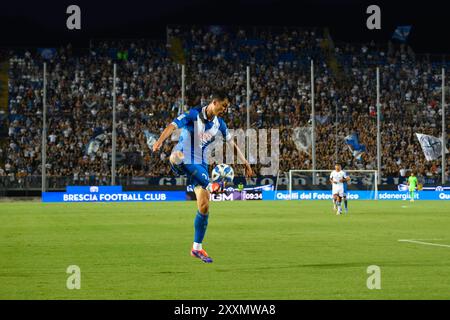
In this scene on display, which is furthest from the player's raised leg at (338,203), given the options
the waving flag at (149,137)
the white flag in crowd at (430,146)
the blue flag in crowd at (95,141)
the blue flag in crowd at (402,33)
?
the blue flag in crowd at (402,33)

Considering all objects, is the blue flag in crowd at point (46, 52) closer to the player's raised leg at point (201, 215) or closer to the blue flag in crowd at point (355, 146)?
the blue flag in crowd at point (355, 146)

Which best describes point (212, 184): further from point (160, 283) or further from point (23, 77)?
point (23, 77)

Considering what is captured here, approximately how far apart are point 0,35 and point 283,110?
2844 centimetres

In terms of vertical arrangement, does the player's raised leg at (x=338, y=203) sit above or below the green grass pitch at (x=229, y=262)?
below

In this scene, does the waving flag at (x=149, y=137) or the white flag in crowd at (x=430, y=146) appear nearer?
the waving flag at (x=149, y=137)

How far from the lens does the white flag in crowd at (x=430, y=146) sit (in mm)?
57188

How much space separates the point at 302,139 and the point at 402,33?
2501 centimetres

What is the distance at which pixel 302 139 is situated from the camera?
5547cm

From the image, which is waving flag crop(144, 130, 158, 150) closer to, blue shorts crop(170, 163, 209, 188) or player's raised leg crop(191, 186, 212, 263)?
blue shorts crop(170, 163, 209, 188)

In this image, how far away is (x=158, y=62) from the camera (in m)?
64.6

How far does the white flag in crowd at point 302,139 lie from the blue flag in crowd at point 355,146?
2956mm

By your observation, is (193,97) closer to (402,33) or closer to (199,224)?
(402,33)

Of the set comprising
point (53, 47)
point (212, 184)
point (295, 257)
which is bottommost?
point (295, 257)
